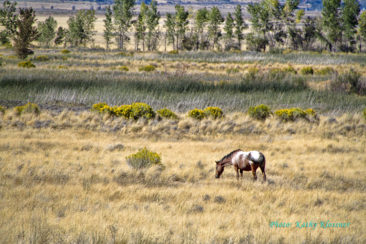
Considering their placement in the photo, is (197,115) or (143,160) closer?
(143,160)

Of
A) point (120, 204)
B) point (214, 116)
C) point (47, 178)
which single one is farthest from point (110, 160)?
point (214, 116)

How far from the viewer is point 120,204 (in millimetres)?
6516

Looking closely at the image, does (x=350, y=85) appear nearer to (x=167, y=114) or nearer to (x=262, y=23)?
(x=167, y=114)

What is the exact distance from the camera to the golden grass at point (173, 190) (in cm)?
532

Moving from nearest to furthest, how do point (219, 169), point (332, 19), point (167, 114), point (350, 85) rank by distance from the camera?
point (219, 169), point (167, 114), point (350, 85), point (332, 19)

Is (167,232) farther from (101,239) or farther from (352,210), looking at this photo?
(352,210)

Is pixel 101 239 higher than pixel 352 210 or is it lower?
higher

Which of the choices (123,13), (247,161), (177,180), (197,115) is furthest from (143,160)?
(123,13)

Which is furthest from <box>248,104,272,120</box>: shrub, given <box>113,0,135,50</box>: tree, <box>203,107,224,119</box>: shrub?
<box>113,0,135,50</box>: tree

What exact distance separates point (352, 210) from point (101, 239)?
163 inches

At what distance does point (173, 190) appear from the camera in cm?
738

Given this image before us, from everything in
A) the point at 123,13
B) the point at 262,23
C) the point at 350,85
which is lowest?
the point at 350,85

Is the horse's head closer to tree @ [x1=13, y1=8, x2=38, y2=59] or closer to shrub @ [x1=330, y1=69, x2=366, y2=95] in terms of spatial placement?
shrub @ [x1=330, y1=69, x2=366, y2=95]

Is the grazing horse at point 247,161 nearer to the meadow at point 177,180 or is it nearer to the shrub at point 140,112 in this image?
the meadow at point 177,180
